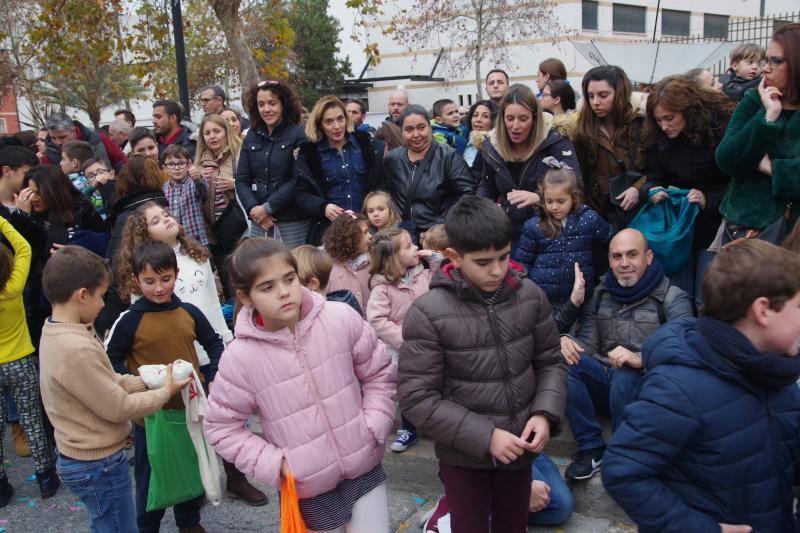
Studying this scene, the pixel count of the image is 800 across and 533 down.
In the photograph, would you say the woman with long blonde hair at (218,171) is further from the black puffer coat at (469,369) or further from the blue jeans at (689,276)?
the blue jeans at (689,276)

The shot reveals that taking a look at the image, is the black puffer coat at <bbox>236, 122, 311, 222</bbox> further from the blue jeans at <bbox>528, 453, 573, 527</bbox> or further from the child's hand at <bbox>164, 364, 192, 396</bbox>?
the blue jeans at <bbox>528, 453, 573, 527</bbox>

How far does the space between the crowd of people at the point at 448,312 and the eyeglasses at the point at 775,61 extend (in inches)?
0.5

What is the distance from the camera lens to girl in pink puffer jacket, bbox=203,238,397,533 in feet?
8.93

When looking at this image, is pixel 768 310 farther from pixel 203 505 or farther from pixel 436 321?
pixel 203 505

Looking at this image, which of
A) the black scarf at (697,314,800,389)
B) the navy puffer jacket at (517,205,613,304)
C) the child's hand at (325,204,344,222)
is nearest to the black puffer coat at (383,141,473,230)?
the child's hand at (325,204,344,222)

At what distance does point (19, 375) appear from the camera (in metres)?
4.50

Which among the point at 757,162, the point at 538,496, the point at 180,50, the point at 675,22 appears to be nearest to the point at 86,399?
the point at 538,496

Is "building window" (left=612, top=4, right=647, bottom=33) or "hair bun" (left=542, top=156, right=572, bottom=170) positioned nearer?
"hair bun" (left=542, top=156, right=572, bottom=170)

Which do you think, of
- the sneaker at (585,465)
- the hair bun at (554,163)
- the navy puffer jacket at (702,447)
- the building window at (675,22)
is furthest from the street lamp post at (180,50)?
the building window at (675,22)

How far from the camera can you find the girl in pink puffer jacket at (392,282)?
4078mm

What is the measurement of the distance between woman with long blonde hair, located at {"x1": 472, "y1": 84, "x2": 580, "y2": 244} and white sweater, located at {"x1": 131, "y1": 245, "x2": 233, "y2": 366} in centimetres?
205

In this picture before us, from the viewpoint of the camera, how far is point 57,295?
321cm

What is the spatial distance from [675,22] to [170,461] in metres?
39.9

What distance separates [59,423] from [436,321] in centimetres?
192
